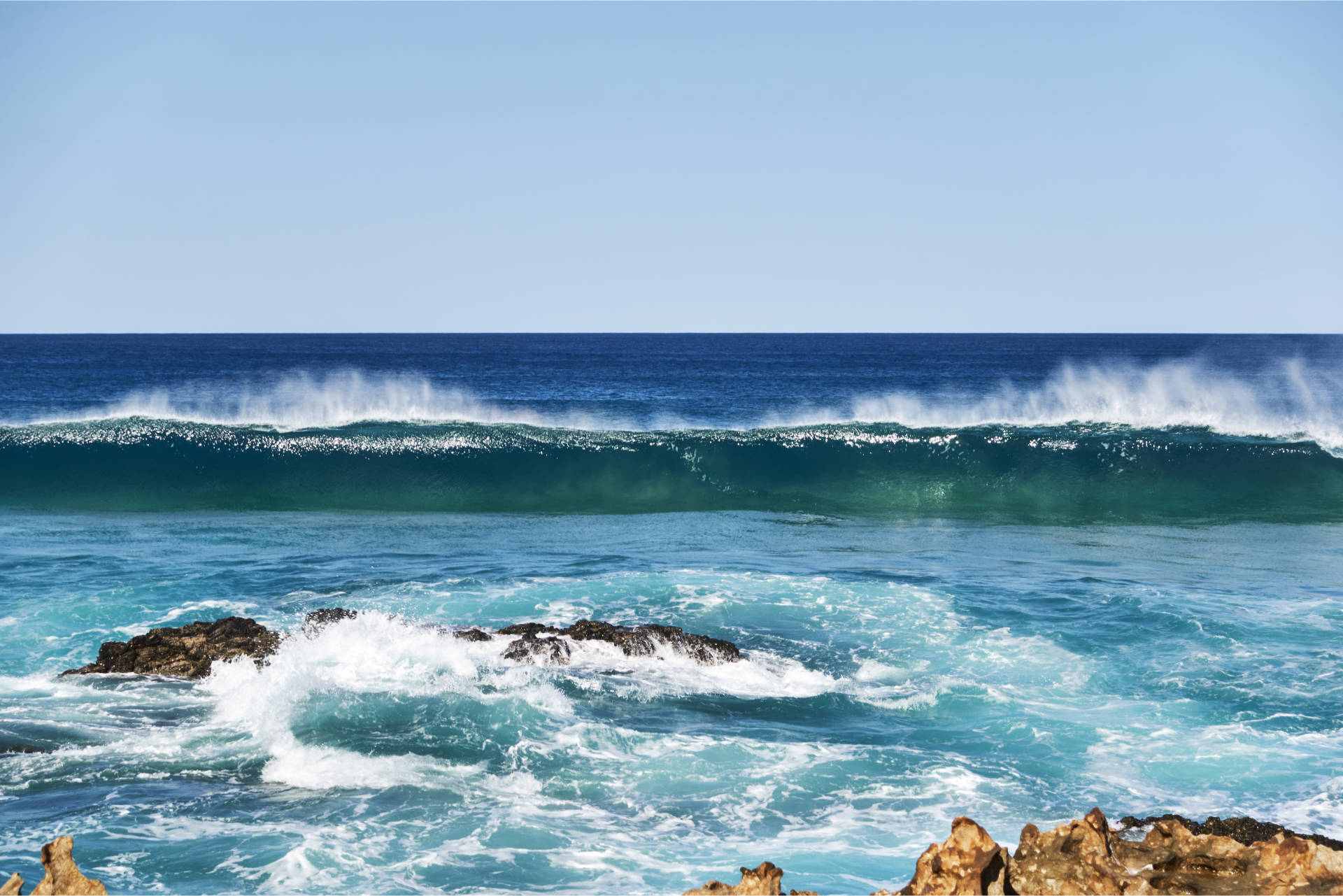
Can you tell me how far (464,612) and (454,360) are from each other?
74.5 metres

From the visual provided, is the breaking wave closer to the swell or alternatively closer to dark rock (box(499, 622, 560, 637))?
the swell

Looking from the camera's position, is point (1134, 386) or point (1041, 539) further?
point (1134, 386)

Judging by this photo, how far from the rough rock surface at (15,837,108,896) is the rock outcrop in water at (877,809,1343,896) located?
2954mm

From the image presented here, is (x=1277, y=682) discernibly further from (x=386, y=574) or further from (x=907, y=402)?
(x=907, y=402)

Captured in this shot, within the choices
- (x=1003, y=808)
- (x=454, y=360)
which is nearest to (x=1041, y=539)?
(x=1003, y=808)

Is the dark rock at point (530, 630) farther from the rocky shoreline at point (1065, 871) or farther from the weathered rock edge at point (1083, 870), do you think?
the weathered rock edge at point (1083, 870)

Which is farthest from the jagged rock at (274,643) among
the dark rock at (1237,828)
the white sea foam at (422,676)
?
the dark rock at (1237,828)

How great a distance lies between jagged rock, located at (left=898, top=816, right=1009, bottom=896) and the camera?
3.70 m

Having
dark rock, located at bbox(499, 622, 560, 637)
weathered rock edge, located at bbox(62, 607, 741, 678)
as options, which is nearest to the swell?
dark rock, located at bbox(499, 622, 560, 637)

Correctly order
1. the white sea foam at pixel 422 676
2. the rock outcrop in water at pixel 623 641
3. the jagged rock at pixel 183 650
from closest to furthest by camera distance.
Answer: the white sea foam at pixel 422 676 < the jagged rock at pixel 183 650 < the rock outcrop in water at pixel 623 641

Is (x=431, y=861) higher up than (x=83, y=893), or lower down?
lower down

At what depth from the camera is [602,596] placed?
12.8 meters

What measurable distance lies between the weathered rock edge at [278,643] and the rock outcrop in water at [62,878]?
583cm

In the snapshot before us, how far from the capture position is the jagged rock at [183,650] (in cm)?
941
